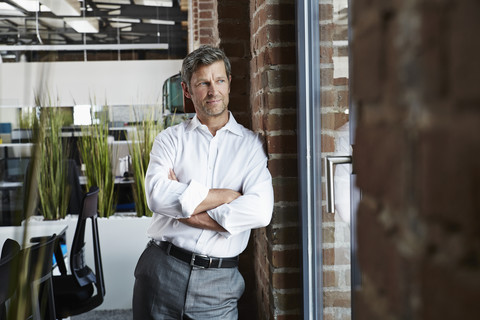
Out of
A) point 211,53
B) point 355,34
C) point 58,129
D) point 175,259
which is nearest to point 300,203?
point 175,259

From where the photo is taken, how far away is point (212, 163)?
8.52 feet

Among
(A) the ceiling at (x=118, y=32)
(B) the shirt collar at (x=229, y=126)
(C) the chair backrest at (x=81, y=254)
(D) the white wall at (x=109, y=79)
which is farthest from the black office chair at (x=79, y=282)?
(D) the white wall at (x=109, y=79)

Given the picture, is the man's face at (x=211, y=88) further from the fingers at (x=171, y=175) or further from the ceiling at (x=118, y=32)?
the ceiling at (x=118, y=32)

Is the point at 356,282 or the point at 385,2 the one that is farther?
the point at 356,282

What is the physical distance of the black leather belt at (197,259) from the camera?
2.47 metres

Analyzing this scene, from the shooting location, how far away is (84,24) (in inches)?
433

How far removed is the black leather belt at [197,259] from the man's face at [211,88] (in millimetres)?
620

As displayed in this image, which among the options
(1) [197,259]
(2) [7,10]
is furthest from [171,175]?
(2) [7,10]

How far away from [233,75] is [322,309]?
140 cm

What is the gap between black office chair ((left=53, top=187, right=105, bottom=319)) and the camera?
3.16 metres

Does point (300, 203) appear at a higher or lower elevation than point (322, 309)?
higher

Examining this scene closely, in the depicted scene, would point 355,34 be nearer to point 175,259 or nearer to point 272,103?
point 272,103

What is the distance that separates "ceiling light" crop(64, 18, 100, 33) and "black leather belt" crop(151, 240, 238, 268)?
8971 millimetres

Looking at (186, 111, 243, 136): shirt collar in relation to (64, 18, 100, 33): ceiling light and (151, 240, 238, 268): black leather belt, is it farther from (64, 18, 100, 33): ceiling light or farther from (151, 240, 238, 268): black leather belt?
(64, 18, 100, 33): ceiling light
